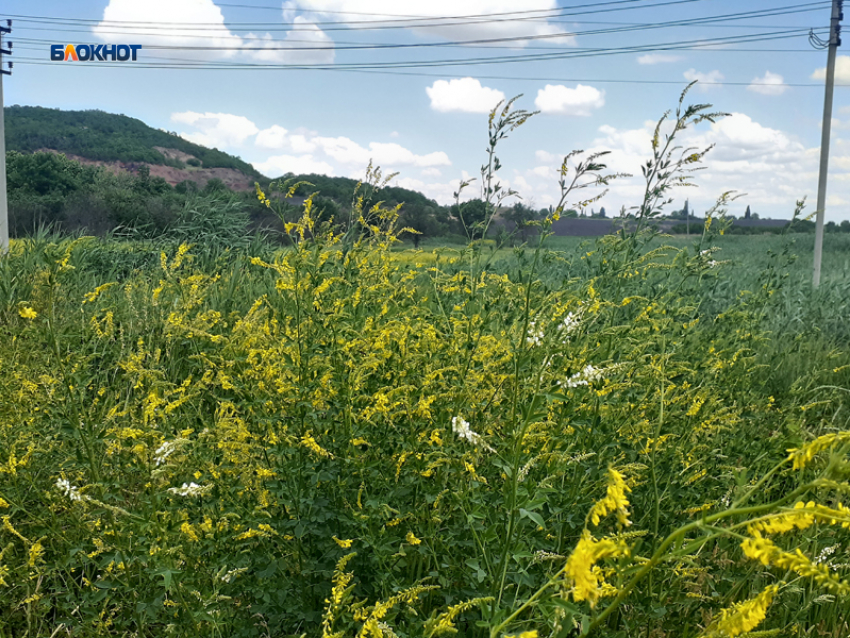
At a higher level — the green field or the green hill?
the green hill

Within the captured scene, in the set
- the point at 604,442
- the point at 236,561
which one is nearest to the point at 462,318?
the point at 604,442

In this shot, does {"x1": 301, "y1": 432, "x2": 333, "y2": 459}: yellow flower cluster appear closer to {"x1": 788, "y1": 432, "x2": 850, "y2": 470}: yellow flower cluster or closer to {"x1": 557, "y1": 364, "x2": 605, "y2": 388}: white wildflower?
{"x1": 557, "y1": 364, "x2": 605, "y2": 388}: white wildflower

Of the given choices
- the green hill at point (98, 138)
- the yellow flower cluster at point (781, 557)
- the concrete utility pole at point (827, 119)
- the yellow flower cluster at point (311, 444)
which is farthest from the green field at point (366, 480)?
the green hill at point (98, 138)

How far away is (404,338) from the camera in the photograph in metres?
3.02

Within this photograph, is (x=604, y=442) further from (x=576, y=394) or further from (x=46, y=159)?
(x=46, y=159)

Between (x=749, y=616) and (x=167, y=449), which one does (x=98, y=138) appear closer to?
(x=167, y=449)

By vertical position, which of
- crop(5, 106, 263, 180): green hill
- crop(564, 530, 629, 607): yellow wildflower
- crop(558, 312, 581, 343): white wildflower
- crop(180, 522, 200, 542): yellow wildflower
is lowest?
crop(180, 522, 200, 542): yellow wildflower

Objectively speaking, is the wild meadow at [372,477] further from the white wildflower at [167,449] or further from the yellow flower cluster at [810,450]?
the yellow flower cluster at [810,450]

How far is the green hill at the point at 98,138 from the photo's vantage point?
36.3 metres

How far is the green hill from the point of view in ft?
119

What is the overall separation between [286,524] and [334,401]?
0.53 metres

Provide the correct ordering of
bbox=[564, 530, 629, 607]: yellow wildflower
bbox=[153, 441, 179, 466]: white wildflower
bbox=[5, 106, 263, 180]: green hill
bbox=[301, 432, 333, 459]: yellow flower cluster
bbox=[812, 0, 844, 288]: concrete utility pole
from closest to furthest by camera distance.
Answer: bbox=[564, 530, 629, 607]: yellow wildflower → bbox=[153, 441, 179, 466]: white wildflower → bbox=[301, 432, 333, 459]: yellow flower cluster → bbox=[812, 0, 844, 288]: concrete utility pole → bbox=[5, 106, 263, 180]: green hill

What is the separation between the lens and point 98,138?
3831cm

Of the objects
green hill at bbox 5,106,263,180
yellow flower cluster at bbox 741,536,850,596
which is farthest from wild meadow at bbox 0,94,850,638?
green hill at bbox 5,106,263,180
